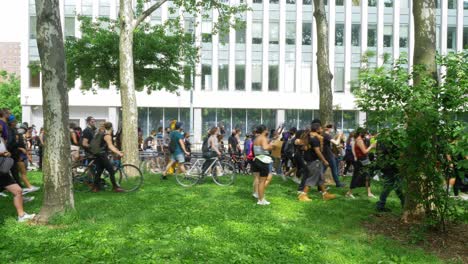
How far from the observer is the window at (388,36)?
4075cm

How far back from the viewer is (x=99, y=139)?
1026 centimetres

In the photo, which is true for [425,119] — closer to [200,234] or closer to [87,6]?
[200,234]

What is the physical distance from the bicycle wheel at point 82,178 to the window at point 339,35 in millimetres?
33340

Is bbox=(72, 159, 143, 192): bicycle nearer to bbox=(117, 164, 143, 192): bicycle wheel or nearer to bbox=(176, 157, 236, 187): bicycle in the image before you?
bbox=(117, 164, 143, 192): bicycle wheel

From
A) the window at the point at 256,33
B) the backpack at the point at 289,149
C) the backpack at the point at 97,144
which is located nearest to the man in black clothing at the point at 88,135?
the backpack at the point at 97,144

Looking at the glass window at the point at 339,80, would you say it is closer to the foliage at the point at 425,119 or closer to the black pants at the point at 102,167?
the black pants at the point at 102,167

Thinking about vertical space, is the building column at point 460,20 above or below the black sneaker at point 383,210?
above

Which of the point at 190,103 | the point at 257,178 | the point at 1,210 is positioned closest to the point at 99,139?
the point at 1,210

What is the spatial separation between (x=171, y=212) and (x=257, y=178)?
241cm

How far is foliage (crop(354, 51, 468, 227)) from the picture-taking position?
6102 mm

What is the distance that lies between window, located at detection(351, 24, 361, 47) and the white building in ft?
0.29

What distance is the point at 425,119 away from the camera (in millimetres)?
6160

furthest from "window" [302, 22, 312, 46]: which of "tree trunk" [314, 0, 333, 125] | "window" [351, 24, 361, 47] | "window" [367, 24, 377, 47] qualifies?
"tree trunk" [314, 0, 333, 125]

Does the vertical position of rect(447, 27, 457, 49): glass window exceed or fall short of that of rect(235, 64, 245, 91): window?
it exceeds it
